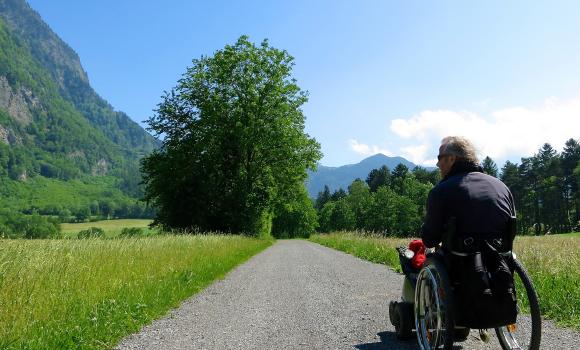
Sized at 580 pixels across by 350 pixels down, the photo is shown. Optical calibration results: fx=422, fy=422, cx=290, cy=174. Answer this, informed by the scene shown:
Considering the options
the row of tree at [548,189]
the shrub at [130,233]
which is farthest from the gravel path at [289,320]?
the row of tree at [548,189]

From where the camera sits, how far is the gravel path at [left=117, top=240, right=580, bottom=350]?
205 inches

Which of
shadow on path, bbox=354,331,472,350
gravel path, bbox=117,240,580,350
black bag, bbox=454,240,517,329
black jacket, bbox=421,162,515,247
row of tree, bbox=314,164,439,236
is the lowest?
gravel path, bbox=117,240,580,350

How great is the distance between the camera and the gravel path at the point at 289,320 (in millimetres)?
5203

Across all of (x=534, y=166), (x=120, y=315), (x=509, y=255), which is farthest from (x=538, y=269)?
(x=534, y=166)

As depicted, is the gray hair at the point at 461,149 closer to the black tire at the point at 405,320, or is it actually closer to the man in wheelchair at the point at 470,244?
the man in wheelchair at the point at 470,244

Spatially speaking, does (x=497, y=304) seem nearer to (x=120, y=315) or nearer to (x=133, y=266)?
(x=120, y=315)

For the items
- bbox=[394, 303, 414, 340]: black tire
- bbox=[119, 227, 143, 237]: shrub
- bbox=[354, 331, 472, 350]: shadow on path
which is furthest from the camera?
bbox=[119, 227, 143, 237]: shrub

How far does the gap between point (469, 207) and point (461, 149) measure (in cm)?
73

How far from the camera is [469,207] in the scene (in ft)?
13.3

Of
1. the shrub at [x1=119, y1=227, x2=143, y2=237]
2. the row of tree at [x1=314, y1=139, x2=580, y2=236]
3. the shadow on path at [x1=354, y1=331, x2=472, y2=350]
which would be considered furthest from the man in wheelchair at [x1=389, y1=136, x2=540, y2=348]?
the row of tree at [x1=314, y1=139, x2=580, y2=236]

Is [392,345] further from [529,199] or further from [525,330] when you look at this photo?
[529,199]

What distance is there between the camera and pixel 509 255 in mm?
4125

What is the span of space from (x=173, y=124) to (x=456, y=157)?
34065mm

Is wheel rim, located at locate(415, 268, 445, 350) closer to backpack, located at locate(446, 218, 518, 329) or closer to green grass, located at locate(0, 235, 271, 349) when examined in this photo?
backpack, located at locate(446, 218, 518, 329)
